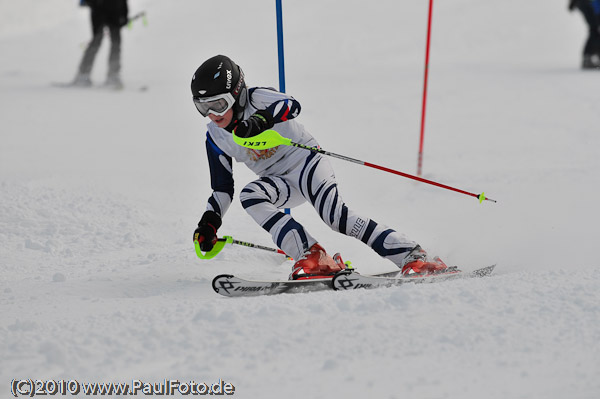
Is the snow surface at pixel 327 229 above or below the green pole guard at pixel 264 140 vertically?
below

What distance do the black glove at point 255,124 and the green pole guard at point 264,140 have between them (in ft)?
0.10

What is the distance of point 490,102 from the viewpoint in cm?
921

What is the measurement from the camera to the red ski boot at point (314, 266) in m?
3.55

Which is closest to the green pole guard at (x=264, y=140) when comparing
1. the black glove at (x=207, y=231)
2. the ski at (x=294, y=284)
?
the black glove at (x=207, y=231)

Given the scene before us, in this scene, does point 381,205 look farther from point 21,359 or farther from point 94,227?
point 21,359

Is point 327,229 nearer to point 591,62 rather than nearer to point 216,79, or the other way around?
point 216,79

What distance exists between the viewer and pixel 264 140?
11.9ft

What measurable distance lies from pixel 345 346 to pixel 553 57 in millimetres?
11308

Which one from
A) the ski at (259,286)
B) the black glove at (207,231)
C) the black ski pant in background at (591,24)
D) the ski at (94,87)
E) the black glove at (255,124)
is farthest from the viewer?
the ski at (94,87)

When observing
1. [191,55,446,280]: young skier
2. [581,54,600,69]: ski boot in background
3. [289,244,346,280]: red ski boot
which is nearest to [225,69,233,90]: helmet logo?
[191,55,446,280]: young skier

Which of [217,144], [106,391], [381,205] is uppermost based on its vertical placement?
→ [217,144]

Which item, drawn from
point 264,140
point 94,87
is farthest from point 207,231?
point 94,87

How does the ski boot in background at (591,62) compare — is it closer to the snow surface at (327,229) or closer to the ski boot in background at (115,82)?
the snow surface at (327,229)

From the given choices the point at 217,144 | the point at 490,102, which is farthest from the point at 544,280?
the point at 490,102
